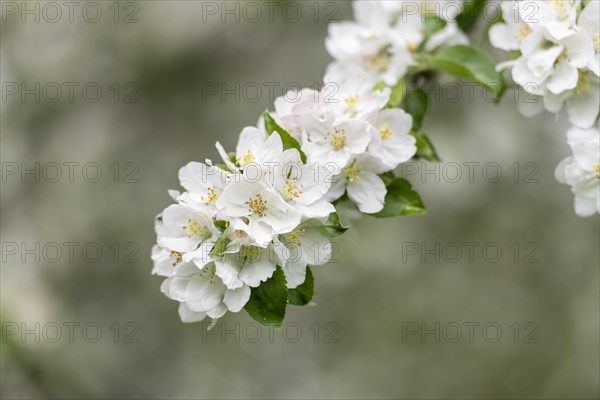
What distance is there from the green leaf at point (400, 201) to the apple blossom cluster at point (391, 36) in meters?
0.29

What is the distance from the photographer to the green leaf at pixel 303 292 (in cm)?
113

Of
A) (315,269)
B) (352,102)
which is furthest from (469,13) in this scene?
(315,269)

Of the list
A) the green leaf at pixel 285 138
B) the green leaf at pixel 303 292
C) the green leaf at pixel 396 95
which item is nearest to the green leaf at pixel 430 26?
the green leaf at pixel 396 95

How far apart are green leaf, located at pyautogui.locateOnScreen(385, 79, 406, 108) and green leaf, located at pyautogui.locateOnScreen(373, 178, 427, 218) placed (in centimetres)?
16

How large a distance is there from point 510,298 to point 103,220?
5.61 feet

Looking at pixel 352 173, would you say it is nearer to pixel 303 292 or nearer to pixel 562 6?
pixel 303 292

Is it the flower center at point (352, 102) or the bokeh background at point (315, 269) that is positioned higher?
the flower center at point (352, 102)

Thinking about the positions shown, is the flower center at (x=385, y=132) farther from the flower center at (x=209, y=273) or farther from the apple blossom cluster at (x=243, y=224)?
the flower center at (x=209, y=273)

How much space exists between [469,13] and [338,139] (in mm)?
619

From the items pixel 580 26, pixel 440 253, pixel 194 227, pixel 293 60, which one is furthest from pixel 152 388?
pixel 580 26

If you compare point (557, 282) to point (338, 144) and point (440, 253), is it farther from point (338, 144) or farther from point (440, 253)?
point (338, 144)

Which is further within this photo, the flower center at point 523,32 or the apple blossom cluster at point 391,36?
the apple blossom cluster at point 391,36

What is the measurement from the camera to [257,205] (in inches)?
40.8

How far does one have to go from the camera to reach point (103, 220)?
9.78ft
